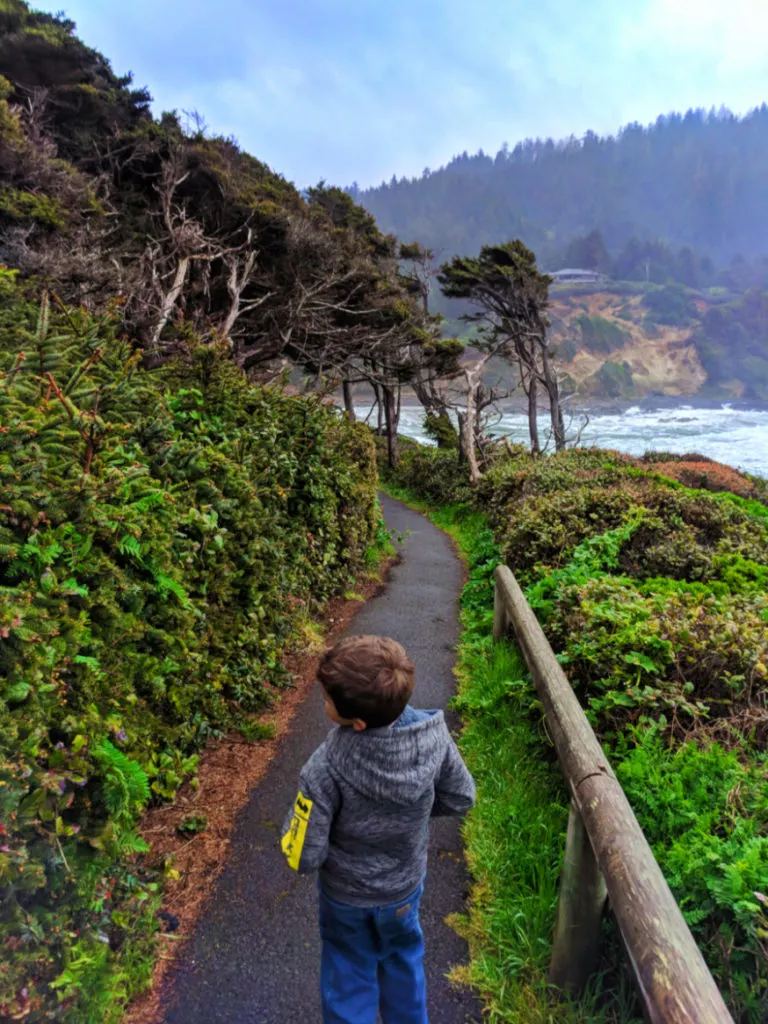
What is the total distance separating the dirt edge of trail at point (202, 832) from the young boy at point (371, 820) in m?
0.92

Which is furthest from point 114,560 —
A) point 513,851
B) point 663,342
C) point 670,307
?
point 670,307

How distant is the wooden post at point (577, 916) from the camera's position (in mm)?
2146

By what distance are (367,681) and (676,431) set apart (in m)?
58.8

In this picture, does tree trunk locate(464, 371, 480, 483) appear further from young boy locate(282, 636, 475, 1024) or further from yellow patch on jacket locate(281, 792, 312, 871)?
yellow patch on jacket locate(281, 792, 312, 871)

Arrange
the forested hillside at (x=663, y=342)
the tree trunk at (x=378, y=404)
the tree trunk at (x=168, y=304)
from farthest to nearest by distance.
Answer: the forested hillside at (x=663, y=342)
the tree trunk at (x=378, y=404)
the tree trunk at (x=168, y=304)

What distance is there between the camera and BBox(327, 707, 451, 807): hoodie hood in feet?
6.13

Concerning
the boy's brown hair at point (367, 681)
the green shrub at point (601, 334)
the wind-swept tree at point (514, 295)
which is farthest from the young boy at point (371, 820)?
the green shrub at point (601, 334)

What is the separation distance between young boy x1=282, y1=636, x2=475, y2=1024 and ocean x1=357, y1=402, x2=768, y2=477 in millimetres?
30212

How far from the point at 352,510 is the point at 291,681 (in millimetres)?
3193

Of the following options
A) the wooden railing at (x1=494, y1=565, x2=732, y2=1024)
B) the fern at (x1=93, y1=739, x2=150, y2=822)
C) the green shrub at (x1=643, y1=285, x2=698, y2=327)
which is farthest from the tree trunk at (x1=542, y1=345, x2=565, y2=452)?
the green shrub at (x1=643, y1=285, x2=698, y2=327)

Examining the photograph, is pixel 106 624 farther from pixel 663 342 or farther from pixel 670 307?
pixel 670 307

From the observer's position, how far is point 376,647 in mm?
1845

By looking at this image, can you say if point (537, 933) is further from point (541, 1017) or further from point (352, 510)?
point (352, 510)

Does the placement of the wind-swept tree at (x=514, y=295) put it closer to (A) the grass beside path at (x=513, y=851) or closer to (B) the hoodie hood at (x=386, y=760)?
(A) the grass beside path at (x=513, y=851)
